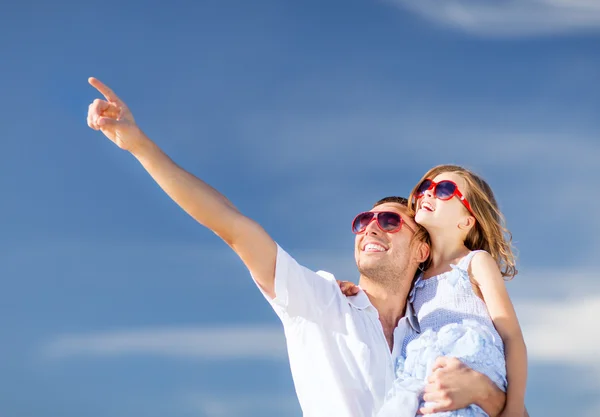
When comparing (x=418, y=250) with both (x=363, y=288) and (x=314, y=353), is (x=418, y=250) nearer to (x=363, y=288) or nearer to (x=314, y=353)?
(x=363, y=288)

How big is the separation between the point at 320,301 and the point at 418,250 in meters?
1.51

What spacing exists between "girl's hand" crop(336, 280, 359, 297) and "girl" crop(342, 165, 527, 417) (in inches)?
26.8

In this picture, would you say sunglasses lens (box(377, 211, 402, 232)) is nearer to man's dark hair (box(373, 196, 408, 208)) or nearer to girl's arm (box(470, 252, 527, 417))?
man's dark hair (box(373, 196, 408, 208))

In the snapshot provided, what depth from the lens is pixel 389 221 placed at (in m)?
7.68

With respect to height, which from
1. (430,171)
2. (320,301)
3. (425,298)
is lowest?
(320,301)

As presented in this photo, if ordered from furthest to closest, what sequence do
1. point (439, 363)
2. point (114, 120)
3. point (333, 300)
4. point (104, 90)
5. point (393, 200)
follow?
point (393, 200), point (333, 300), point (439, 363), point (104, 90), point (114, 120)

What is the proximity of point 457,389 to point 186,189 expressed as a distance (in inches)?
109

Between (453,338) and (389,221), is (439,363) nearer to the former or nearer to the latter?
(453,338)

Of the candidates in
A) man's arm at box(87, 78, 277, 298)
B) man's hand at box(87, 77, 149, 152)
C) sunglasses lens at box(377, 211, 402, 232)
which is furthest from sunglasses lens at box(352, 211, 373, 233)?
man's hand at box(87, 77, 149, 152)

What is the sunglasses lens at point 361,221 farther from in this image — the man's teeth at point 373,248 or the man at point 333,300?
the man's teeth at point 373,248

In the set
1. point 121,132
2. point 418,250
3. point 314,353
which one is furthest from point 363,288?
point 121,132

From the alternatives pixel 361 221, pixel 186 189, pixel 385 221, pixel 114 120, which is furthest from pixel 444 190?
pixel 114 120

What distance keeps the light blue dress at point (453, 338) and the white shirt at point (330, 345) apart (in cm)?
25

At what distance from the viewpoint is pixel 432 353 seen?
6258 millimetres
